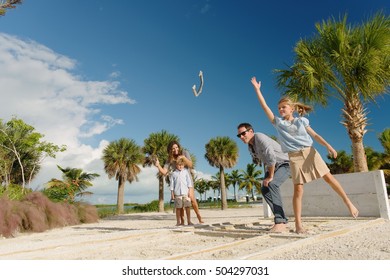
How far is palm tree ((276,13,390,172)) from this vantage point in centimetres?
908

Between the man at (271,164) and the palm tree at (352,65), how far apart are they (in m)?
5.41

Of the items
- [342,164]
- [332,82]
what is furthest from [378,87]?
Answer: [342,164]

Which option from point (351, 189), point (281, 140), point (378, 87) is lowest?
point (351, 189)

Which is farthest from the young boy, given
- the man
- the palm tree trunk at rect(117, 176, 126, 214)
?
the palm tree trunk at rect(117, 176, 126, 214)

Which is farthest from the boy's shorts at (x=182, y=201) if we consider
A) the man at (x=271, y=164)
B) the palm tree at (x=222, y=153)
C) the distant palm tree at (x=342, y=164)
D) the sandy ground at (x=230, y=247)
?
the distant palm tree at (x=342, y=164)

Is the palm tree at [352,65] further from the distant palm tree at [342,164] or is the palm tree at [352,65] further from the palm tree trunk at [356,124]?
the distant palm tree at [342,164]

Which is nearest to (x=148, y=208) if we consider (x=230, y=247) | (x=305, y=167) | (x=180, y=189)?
(x=180, y=189)

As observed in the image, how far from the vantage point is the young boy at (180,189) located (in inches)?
256

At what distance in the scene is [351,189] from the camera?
680cm

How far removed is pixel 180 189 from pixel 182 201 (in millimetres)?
260

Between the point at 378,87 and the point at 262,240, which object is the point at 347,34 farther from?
the point at 262,240

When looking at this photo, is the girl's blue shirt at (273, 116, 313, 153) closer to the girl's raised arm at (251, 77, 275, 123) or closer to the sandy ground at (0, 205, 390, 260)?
the girl's raised arm at (251, 77, 275, 123)
